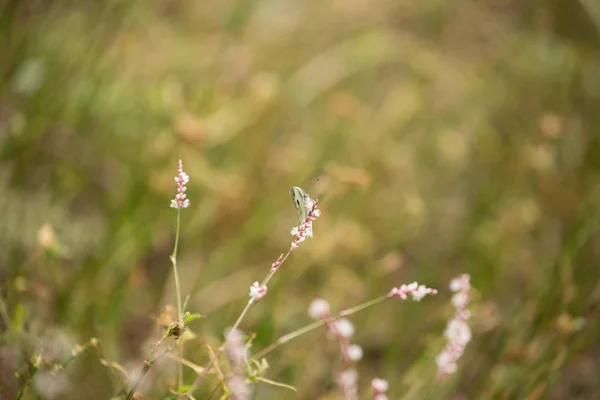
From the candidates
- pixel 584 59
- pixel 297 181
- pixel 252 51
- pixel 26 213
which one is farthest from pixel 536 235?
pixel 26 213

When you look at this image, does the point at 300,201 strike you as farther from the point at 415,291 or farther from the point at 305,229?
the point at 415,291

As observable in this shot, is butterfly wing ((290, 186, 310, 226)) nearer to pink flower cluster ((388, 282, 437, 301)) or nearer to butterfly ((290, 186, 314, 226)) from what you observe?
butterfly ((290, 186, 314, 226))

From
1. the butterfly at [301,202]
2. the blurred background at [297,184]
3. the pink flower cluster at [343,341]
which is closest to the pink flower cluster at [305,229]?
the butterfly at [301,202]

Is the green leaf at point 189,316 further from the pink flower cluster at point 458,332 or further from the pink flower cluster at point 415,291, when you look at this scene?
the pink flower cluster at point 458,332

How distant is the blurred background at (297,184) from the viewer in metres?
0.91

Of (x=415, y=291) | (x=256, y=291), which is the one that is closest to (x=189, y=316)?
(x=256, y=291)

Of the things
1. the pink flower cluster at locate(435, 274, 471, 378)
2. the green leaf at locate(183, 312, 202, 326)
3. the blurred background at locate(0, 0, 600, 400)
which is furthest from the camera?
the blurred background at locate(0, 0, 600, 400)

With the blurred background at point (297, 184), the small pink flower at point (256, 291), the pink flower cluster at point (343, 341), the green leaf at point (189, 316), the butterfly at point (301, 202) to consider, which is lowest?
the green leaf at point (189, 316)

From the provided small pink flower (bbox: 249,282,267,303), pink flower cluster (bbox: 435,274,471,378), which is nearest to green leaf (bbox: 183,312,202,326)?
small pink flower (bbox: 249,282,267,303)

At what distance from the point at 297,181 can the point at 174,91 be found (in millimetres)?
381

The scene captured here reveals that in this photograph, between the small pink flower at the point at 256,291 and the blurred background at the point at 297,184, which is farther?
the blurred background at the point at 297,184

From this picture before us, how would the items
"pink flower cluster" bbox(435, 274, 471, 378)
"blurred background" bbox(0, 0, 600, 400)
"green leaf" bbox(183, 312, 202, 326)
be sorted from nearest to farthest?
1. "green leaf" bbox(183, 312, 202, 326)
2. "pink flower cluster" bbox(435, 274, 471, 378)
3. "blurred background" bbox(0, 0, 600, 400)

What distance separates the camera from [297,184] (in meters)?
1.20

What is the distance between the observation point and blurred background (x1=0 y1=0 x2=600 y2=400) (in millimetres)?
914
